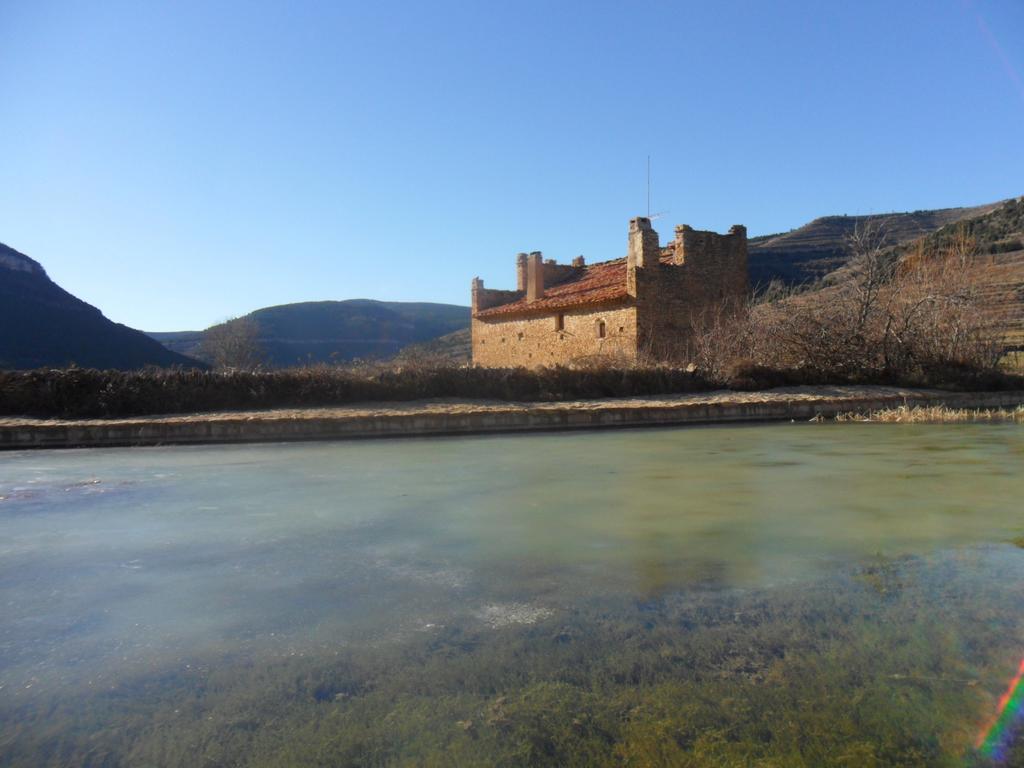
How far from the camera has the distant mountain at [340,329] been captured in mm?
83688

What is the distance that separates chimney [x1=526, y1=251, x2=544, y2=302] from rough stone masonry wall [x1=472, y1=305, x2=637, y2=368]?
1614 mm

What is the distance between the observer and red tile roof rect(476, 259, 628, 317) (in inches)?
992

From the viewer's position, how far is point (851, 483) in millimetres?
7305

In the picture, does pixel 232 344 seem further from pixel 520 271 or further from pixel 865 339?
pixel 865 339

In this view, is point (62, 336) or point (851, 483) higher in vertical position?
point (62, 336)

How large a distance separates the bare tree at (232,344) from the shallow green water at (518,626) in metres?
35.5

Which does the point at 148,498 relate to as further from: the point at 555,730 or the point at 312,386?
the point at 312,386

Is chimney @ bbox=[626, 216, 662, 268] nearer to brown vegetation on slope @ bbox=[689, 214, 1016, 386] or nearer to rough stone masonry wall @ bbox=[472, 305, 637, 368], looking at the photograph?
rough stone masonry wall @ bbox=[472, 305, 637, 368]

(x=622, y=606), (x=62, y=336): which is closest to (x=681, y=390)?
(x=622, y=606)

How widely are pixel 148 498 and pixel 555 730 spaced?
231 inches

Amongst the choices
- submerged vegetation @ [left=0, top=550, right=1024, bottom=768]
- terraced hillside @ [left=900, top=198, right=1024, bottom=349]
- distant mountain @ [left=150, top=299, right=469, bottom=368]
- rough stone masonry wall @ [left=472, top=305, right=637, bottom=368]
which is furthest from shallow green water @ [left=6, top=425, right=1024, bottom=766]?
distant mountain @ [left=150, top=299, right=469, bottom=368]

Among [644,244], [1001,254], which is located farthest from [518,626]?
[1001,254]

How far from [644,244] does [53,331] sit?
45432 mm

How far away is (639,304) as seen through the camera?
23422 millimetres
